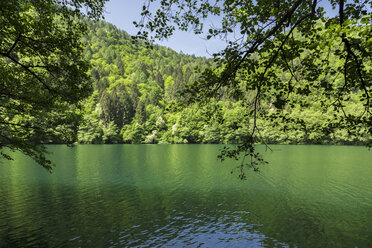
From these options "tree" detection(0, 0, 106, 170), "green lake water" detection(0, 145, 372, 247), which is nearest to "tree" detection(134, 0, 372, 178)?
"tree" detection(0, 0, 106, 170)

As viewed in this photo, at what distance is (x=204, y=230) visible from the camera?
514 inches

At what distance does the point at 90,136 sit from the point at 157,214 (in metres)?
93.2

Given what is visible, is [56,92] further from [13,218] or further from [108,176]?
[108,176]

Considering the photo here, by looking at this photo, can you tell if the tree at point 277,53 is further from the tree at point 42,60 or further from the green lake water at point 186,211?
the green lake water at point 186,211

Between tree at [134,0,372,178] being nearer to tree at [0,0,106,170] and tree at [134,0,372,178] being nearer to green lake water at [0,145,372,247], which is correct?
tree at [0,0,106,170]

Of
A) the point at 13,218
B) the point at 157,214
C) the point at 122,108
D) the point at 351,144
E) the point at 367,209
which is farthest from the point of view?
the point at 122,108

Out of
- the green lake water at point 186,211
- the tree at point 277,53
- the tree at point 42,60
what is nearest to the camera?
the tree at point 277,53

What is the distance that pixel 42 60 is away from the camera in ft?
31.4

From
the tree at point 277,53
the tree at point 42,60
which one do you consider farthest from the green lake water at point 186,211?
the tree at point 277,53

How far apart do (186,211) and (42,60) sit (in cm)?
1206

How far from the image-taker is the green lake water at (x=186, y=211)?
11984 mm

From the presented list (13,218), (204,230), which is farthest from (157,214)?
(13,218)

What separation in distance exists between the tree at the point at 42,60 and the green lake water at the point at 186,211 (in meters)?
5.21

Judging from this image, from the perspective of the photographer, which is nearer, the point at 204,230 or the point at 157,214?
the point at 204,230
